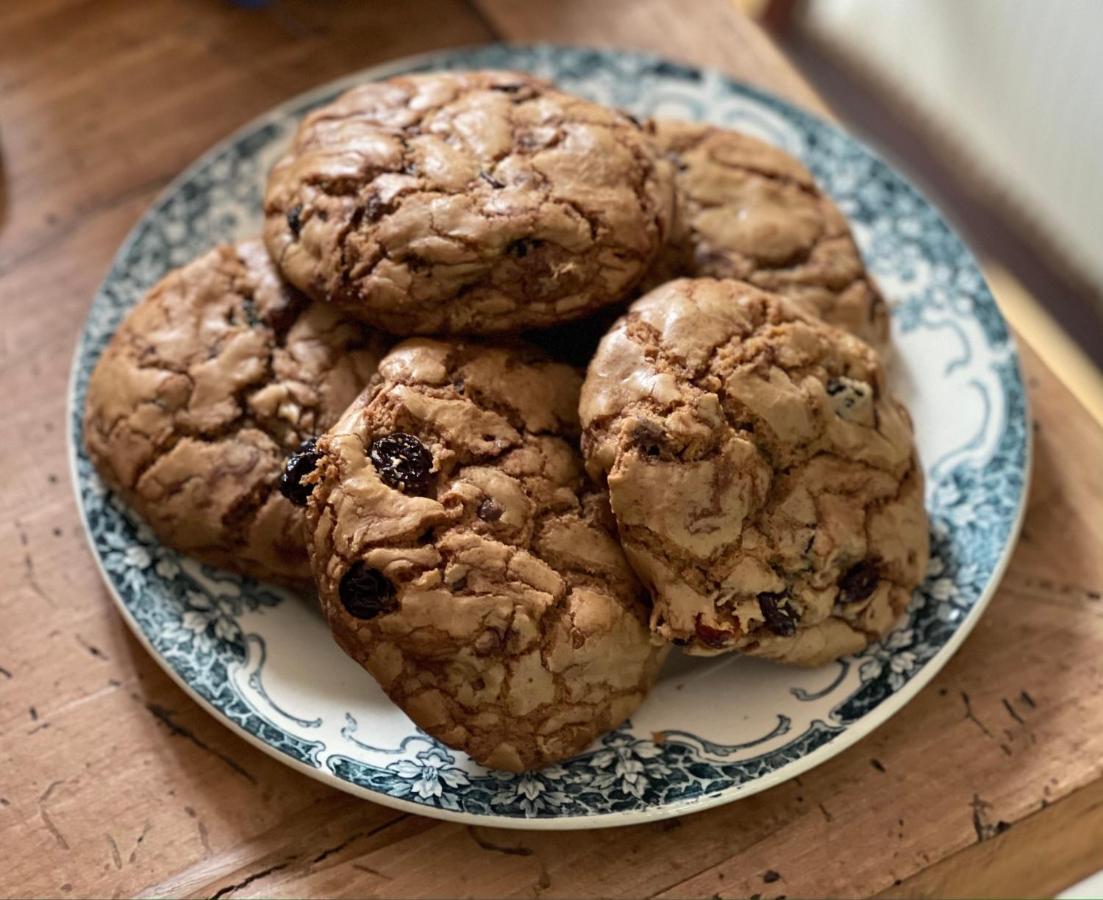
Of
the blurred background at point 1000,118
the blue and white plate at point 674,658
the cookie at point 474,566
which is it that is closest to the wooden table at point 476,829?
the blue and white plate at point 674,658

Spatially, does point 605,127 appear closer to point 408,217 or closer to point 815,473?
point 408,217

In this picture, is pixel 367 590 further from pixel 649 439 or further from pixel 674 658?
pixel 674 658

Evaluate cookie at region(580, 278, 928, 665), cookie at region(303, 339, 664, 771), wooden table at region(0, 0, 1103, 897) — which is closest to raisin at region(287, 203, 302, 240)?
cookie at region(303, 339, 664, 771)

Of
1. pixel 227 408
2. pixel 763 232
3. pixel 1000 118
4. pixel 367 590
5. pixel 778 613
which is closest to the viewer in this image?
pixel 367 590

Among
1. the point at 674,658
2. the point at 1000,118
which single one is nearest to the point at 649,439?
the point at 674,658

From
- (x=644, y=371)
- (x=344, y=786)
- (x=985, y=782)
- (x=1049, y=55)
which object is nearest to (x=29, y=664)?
(x=344, y=786)
